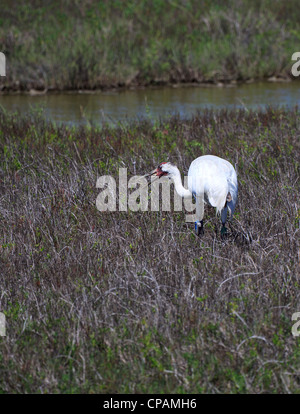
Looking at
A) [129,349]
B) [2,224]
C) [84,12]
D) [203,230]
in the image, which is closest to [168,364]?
[129,349]

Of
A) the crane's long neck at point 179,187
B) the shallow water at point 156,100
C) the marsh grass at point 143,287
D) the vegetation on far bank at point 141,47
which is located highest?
the vegetation on far bank at point 141,47

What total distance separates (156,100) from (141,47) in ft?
7.68

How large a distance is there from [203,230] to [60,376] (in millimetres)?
1958

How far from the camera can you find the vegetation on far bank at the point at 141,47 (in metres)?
12.4

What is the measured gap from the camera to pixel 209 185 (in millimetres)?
4641

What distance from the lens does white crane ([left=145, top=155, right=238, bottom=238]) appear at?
4508 mm

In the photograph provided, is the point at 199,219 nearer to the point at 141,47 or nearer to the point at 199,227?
the point at 199,227

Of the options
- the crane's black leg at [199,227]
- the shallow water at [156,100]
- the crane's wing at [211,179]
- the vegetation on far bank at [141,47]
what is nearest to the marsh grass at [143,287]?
the crane's black leg at [199,227]

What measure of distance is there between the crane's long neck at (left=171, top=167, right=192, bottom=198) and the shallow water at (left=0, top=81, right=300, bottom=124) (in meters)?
4.69

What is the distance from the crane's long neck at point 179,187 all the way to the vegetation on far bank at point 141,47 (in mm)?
7644

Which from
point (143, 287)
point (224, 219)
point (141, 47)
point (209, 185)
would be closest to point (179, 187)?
point (209, 185)

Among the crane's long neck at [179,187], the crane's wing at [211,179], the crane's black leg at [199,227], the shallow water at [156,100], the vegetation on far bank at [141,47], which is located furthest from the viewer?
the vegetation on far bank at [141,47]

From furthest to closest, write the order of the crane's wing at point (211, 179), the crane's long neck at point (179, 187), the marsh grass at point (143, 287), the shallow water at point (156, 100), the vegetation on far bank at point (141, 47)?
the vegetation on far bank at point (141, 47)
the shallow water at point (156, 100)
the crane's long neck at point (179, 187)
the crane's wing at point (211, 179)
the marsh grass at point (143, 287)

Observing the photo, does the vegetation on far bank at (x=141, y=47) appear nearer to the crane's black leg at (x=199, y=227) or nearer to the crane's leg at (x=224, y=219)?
the crane's black leg at (x=199, y=227)
